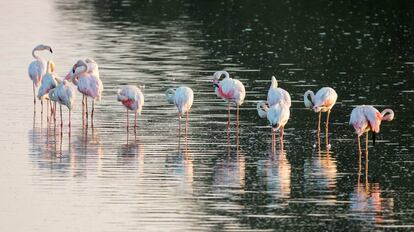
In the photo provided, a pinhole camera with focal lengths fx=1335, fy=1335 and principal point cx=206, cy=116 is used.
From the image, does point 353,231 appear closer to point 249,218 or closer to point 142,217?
point 249,218

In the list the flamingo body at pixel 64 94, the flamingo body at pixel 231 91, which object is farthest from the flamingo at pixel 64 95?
the flamingo body at pixel 231 91

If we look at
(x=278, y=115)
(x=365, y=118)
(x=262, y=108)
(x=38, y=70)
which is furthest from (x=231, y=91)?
(x=38, y=70)

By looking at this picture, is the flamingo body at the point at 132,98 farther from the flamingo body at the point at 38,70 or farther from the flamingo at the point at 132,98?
the flamingo body at the point at 38,70

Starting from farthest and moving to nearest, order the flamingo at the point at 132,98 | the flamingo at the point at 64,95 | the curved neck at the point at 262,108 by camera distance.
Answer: the curved neck at the point at 262,108, the flamingo at the point at 132,98, the flamingo at the point at 64,95

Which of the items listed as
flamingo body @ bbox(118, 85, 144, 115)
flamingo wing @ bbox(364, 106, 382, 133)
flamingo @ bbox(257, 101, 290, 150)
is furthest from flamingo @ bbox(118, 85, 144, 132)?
flamingo wing @ bbox(364, 106, 382, 133)

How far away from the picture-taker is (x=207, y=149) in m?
20.7

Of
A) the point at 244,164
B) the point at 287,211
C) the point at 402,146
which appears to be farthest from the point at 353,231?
the point at 402,146

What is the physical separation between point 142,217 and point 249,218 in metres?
1.27

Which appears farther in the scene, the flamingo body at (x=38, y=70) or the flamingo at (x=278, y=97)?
the flamingo body at (x=38, y=70)

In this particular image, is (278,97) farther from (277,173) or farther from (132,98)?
(277,173)

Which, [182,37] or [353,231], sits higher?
[182,37]

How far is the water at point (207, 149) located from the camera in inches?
635

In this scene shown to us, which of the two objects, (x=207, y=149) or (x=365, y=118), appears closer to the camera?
(x=365, y=118)

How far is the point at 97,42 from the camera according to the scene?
39031 mm
